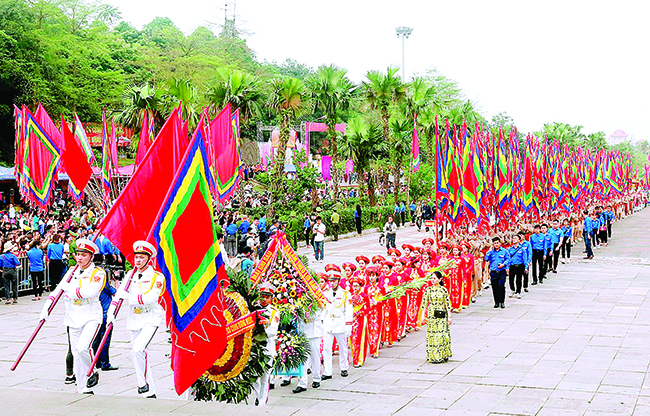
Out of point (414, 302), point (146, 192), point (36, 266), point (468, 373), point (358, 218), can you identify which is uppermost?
point (146, 192)

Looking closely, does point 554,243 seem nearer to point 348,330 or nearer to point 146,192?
point 348,330

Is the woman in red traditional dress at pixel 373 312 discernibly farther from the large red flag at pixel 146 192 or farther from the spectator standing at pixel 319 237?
the spectator standing at pixel 319 237

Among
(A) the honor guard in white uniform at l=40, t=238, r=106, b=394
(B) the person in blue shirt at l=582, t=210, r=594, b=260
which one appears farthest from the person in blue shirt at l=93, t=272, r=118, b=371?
(B) the person in blue shirt at l=582, t=210, r=594, b=260

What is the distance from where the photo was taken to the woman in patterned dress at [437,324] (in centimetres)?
1170

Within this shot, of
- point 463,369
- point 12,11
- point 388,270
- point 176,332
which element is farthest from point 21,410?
point 12,11

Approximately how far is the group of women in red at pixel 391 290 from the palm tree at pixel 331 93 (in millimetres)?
22529

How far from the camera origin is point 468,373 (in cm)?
1102

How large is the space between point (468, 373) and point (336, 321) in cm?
202

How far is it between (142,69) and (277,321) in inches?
1965

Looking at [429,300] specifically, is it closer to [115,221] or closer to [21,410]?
[115,221]

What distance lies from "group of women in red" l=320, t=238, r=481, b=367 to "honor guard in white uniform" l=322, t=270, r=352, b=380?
0.21m

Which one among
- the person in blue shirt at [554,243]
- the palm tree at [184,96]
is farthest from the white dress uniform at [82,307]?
the palm tree at [184,96]

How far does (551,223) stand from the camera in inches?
951

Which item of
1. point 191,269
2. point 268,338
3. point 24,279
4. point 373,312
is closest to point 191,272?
point 191,269
